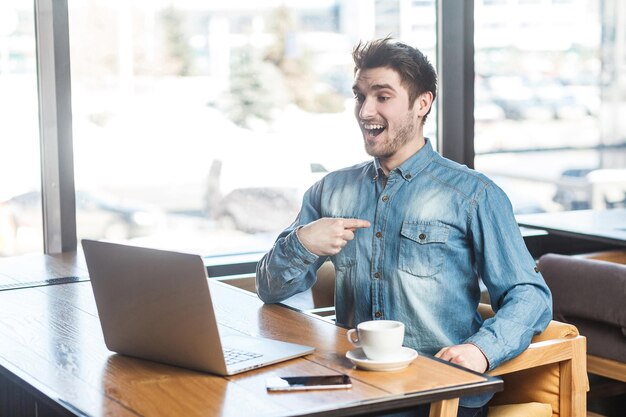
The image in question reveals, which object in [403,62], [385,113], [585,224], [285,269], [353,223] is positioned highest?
[403,62]

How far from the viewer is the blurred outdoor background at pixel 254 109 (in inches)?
145

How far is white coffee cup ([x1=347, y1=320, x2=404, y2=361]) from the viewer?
6.24 ft

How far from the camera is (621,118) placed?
14.8 ft

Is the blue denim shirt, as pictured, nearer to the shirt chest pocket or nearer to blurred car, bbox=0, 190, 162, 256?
the shirt chest pocket

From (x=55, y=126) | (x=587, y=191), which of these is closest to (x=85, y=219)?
(x=55, y=126)

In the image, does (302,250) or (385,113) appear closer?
(302,250)

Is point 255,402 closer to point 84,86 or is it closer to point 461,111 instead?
point 84,86

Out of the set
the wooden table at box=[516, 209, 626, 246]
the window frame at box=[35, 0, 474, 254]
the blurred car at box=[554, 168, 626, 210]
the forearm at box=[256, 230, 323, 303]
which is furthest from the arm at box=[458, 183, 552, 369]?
the blurred car at box=[554, 168, 626, 210]

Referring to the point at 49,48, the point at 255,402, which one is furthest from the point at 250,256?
the point at 255,402

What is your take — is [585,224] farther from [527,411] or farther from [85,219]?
[85,219]

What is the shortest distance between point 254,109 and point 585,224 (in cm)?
132

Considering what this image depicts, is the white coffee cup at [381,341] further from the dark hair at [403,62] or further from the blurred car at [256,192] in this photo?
the blurred car at [256,192]

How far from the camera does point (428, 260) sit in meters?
→ 2.48

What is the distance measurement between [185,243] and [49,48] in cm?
87
